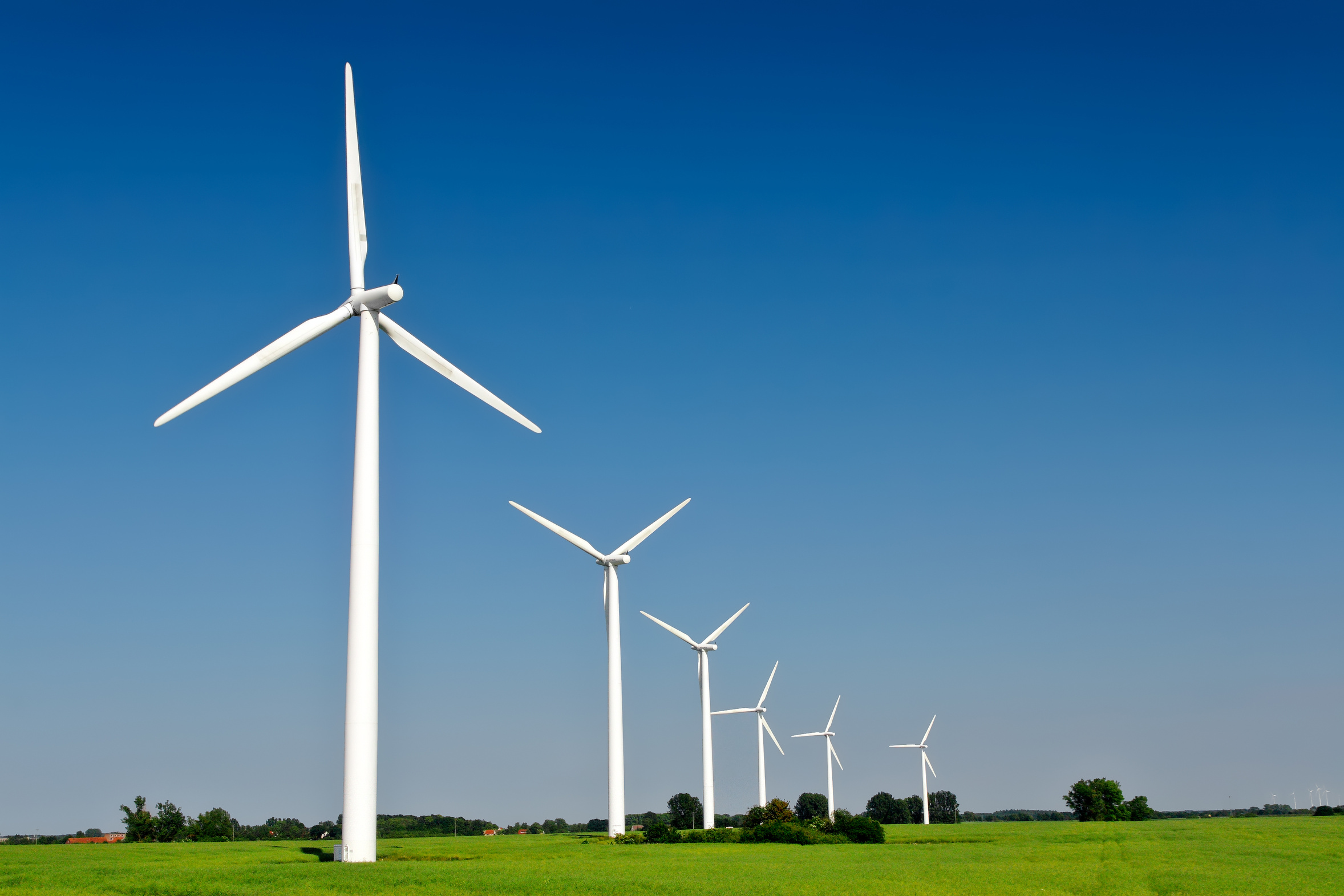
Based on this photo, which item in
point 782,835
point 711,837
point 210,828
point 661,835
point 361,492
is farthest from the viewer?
point 210,828

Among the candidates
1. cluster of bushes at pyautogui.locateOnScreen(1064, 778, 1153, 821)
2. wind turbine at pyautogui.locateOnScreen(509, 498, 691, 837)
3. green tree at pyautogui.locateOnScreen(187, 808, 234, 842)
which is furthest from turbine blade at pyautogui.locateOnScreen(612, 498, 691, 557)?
cluster of bushes at pyautogui.locateOnScreen(1064, 778, 1153, 821)

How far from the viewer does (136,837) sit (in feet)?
387

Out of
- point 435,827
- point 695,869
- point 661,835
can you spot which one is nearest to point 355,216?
point 695,869

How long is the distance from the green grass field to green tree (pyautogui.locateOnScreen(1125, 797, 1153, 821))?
359ft

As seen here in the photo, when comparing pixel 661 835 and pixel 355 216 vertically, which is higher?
pixel 355 216

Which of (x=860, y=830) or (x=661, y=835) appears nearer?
(x=661, y=835)

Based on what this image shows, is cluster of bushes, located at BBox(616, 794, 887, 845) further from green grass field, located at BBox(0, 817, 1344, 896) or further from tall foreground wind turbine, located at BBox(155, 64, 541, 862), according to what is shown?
tall foreground wind turbine, located at BBox(155, 64, 541, 862)

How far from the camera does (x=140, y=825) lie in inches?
4646

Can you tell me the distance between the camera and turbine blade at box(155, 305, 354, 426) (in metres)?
45.9

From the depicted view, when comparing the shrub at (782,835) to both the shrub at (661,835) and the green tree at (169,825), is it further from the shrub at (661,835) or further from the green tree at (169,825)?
the green tree at (169,825)

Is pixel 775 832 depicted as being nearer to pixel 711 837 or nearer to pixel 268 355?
pixel 711 837

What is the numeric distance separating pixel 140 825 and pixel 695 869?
9200 centimetres

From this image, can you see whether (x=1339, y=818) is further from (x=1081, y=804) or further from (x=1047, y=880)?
(x=1047, y=880)

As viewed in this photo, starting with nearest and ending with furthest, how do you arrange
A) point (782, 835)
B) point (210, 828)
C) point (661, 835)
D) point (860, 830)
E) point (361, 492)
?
point (361, 492)
point (782, 835)
point (661, 835)
point (860, 830)
point (210, 828)
